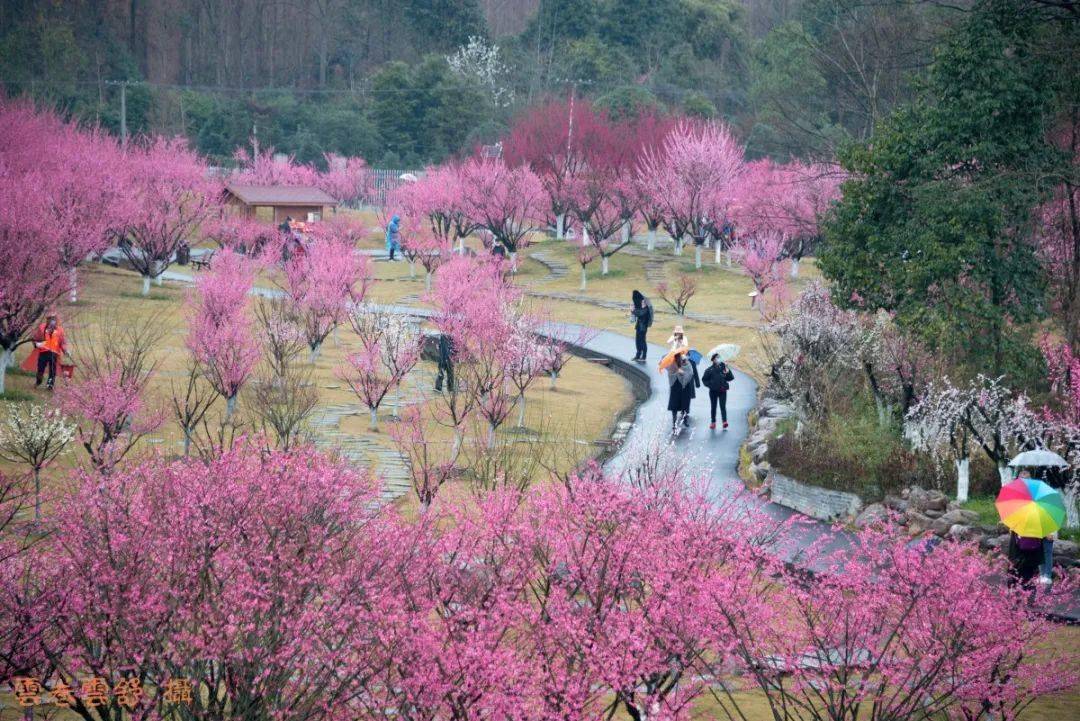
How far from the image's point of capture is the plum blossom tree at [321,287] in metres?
28.6

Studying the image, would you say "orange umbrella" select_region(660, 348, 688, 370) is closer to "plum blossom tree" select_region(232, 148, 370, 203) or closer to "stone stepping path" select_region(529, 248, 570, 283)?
"stone stepping path" select_region(529, 248, 570, 283)

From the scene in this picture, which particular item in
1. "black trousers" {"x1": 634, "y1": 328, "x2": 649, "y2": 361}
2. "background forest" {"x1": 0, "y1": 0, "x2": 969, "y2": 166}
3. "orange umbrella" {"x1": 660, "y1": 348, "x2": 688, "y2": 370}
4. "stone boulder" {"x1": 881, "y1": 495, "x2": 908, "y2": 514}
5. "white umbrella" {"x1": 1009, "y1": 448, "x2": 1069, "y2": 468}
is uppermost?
"background forest" {"x1": 0, "y1": 0, "x2": 969, "y2": 166}

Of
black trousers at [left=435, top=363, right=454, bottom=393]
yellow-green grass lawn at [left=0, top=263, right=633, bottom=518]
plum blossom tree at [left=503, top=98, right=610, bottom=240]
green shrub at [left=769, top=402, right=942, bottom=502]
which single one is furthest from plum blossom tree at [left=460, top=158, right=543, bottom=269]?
green shrub at [left=769, top=402, right=942, bottom=502]

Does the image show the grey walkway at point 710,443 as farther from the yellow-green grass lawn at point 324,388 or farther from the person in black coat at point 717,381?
the yellow-green grass lawn at point 324,388

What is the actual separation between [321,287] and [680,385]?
10.5 metres

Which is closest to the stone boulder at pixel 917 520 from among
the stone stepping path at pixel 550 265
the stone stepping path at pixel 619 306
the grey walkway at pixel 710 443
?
the grey walkway at pixel 710 443

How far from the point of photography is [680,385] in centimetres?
2217

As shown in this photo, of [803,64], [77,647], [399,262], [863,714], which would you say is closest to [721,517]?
[863,714]

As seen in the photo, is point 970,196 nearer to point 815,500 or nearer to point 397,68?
point 815,500

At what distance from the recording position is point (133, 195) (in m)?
40.6

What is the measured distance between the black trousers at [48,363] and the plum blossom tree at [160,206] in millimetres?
14478

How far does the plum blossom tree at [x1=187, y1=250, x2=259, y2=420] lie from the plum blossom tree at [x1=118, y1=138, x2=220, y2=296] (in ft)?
26.9

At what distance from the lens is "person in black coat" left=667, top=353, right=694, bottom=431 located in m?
22.2

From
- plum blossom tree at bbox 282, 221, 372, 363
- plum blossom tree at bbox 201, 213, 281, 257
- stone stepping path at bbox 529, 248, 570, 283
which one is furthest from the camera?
stone stepping path at bbox 529, 248, 570, 283
